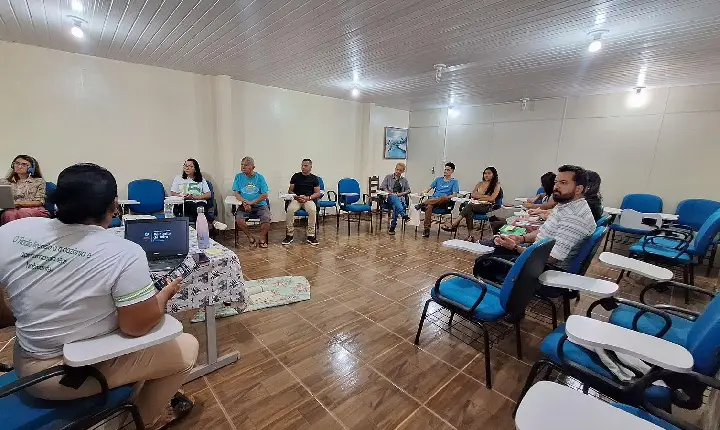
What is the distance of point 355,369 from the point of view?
6.70 ft

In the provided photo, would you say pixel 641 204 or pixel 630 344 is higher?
pixel 641 204

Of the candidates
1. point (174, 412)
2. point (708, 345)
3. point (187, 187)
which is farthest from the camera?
point (187, 187)

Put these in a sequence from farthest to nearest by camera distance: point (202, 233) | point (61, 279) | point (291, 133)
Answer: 1. point (291, 133)
2. point (202, 233)
3. point (61, 279)

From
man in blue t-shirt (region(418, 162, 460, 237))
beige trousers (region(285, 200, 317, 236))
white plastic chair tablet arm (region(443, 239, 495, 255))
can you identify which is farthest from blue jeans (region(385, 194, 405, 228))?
white plastic chair tablet arm (region(443, 239, 495, 255))

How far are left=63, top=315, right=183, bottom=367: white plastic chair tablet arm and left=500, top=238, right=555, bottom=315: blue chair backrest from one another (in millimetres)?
1622

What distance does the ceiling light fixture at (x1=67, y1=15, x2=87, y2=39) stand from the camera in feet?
9.13

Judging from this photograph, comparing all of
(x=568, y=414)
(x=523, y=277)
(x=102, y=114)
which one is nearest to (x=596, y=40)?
(x=523, y=277)

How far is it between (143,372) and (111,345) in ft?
0.73

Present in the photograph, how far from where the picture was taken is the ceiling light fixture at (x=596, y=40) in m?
2.67

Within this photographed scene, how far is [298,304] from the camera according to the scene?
2873 millimetres

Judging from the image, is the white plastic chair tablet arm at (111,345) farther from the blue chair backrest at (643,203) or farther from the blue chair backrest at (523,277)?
the blue chair backrest at (643,203)

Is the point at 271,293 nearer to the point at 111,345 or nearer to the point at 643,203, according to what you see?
the point at 111,345

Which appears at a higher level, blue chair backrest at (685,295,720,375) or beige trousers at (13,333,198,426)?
blue chair backrest at (685,295,720,375)

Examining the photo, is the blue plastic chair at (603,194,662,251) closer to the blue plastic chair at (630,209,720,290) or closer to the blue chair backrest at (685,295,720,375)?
the blue plastic chair at (630,209,720,290)
